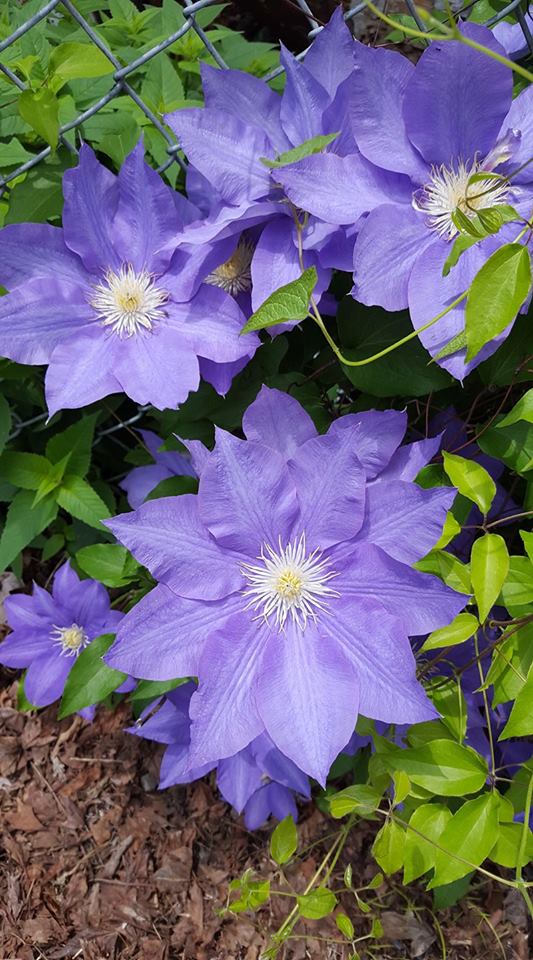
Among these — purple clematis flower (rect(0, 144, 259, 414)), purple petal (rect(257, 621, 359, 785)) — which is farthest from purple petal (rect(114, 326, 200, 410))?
purple petal (rect(257, 621, 359, 785))

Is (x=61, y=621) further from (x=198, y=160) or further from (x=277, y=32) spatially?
(x=277, y=32)

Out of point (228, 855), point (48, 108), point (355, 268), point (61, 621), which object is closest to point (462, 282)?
point (355, 268)

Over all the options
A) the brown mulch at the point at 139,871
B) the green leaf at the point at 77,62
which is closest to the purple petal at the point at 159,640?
the green leaf at the point at 77,62

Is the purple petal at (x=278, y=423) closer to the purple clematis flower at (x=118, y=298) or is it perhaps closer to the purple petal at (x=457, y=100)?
the purple clematis flower at (x=118, y=298)

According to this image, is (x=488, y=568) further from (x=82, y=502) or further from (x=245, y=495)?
(x=82, y=502)

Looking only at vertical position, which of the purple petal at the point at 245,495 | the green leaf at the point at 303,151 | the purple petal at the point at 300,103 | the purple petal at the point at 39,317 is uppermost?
the purple petal at the point at 300,103

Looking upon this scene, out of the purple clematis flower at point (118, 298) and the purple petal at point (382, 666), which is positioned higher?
the purple clematis flower at point (118, 298)
